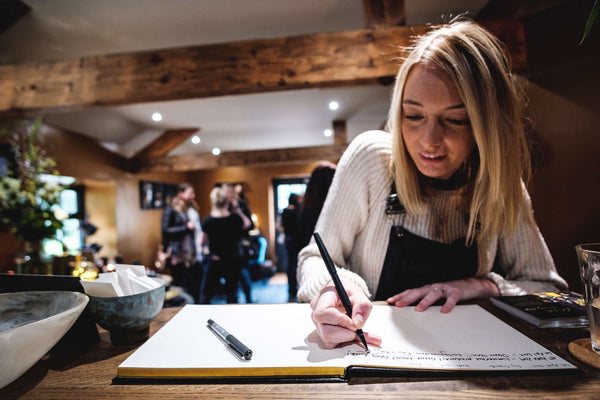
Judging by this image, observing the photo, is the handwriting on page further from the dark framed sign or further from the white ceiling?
the dark framed sign

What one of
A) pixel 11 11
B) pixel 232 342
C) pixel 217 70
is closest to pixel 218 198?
pixel 217 70

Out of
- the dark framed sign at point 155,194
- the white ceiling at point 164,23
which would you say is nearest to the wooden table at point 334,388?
the white ceiling at point 164,23

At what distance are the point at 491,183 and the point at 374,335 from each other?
60 cm

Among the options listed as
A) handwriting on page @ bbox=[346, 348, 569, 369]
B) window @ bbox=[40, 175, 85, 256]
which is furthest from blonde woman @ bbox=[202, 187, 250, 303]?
handwriting on page @ bbox=[346, 348, 569, 369]

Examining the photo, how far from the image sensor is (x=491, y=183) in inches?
34.8

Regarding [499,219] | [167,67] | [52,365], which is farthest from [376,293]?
[167,67]

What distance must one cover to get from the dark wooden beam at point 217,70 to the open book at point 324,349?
2.23 metres

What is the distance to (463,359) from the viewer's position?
50 cm

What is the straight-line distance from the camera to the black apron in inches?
37.9

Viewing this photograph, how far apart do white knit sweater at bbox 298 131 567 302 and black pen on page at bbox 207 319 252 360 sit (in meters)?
0.40

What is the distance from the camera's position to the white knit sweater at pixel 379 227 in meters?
1.00

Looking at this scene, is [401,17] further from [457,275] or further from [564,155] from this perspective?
[457,275]


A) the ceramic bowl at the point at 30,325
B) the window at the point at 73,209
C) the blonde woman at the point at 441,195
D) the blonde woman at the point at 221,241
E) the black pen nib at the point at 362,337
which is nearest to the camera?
the ceramic bowl at the point at 30,325

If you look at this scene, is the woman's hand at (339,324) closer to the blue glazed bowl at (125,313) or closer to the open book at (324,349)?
the open book at (324,349)
